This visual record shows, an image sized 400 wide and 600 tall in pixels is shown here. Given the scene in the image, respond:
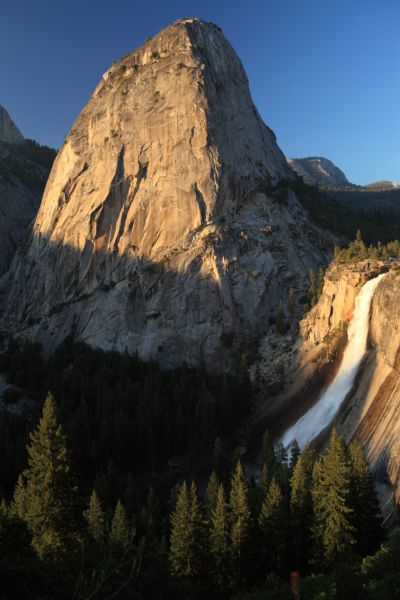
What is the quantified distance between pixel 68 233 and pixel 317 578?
282 feet

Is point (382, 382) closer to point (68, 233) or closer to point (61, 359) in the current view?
point (61, 359)

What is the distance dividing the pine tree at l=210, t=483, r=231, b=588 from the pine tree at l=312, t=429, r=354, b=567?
5.20 meters

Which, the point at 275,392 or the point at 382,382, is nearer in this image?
the point at 382,382

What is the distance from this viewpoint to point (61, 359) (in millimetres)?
85438

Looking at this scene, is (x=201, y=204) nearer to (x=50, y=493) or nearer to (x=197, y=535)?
(x=197, y=535)

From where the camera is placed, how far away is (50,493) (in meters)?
27.2

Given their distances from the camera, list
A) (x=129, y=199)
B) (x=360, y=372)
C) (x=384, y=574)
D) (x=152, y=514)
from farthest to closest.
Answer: (x=129, y=199) < (x=360, y=372) < (x=152, y=514) < (x=384, y=574)

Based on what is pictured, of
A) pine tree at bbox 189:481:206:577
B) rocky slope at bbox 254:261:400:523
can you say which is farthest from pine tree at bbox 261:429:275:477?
pine tree at bbox 189:481:206:577

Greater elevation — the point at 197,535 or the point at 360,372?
the point at 360,372

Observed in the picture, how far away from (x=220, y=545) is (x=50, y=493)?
11.1 m

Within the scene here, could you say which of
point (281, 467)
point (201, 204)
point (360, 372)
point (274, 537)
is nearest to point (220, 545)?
point (274, 537)

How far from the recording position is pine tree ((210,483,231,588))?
3177cm

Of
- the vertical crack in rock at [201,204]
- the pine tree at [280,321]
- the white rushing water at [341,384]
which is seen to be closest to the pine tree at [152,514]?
the white rushing water at [341,384]

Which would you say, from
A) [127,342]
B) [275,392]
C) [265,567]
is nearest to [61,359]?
[127,342]
